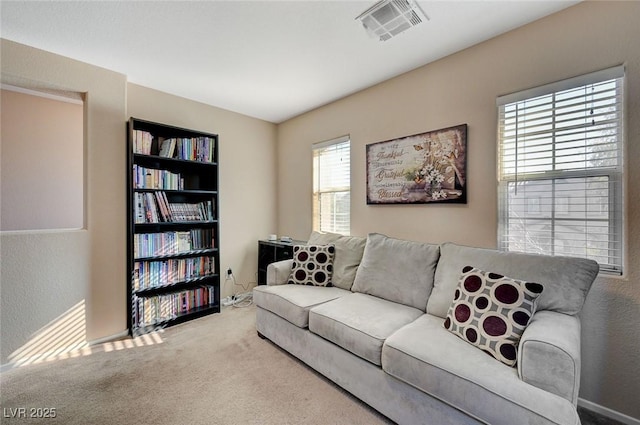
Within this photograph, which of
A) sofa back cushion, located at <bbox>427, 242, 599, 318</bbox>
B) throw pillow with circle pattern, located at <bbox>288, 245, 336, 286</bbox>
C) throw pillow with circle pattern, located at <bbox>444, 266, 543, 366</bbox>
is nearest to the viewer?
throw pillow with circle pattern, located at <bbox>444, 266, 543, 366</bbox>

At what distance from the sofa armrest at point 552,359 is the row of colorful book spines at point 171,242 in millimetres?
2990

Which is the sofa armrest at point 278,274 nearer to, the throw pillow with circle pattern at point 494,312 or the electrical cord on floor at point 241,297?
the electrical cord on floor at point 241,297

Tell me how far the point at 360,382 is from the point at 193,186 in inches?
110

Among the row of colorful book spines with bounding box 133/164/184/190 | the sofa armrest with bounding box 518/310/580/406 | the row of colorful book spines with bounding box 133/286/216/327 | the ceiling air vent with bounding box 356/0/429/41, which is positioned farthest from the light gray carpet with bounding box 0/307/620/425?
the ceiling air vent with bounding box 356/0/429/41

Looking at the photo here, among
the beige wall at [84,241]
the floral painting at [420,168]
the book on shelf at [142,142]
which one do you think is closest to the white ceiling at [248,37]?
the beige wall at [84,241]

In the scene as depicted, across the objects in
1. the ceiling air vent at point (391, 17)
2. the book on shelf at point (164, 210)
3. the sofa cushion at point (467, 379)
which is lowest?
the sofa cushion at point (467, 379)

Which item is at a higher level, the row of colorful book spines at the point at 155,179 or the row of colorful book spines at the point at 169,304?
the row of colorful book spines at the point at 155,179

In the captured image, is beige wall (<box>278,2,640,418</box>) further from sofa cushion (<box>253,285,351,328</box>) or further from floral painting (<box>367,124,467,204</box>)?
sofa cushion (<box>253,285,351,328</box>)

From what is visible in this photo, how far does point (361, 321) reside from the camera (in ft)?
5.76

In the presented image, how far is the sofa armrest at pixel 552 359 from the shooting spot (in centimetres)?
109

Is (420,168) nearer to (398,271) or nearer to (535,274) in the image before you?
(398,271)

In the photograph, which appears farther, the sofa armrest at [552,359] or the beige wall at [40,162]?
the beige wall at [40,162]

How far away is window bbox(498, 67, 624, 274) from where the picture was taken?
163 centimetres

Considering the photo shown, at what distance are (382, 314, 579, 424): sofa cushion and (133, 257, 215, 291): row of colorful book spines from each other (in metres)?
2.37
